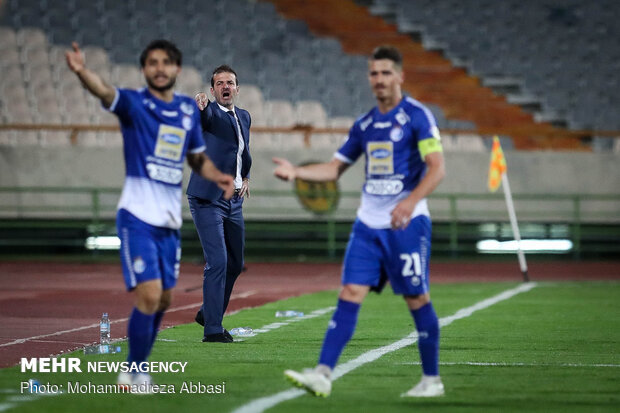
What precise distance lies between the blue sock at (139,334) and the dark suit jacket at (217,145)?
3.15 metres

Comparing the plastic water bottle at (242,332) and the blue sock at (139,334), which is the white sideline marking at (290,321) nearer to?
the plastic water bottle at (242,332)

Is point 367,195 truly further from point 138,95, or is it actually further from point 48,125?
point 48,125

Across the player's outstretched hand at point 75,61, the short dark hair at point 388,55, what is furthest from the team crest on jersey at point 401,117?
the player's outstretched hand at point 75,61

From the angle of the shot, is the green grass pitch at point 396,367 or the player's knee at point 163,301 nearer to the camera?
the green grass pitch at point 396,367

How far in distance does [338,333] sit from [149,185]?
1.46 meters

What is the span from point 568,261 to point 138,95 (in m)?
19.2

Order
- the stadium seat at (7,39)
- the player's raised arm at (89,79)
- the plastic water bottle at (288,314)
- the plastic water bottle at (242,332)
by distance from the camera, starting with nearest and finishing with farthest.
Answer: the player's raised arm at (89,79) → the plastic water bottle at (242,332) → the plastic water bottle at (288,314) → the stadium seat at (7,39)

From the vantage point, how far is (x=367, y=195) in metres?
6.67

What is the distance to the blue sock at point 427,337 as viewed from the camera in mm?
6566

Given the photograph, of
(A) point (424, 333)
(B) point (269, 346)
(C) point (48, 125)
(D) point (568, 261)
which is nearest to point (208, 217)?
(B) point (269, 346)

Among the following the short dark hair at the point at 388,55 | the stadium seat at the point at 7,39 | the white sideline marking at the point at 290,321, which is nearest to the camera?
the short dark hair at the point at 388,55

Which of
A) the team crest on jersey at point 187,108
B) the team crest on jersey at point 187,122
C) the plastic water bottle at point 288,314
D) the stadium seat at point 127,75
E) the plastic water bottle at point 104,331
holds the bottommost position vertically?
the plastic water bottle at point 288,314

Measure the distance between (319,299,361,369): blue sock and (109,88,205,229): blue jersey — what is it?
115 centimetres

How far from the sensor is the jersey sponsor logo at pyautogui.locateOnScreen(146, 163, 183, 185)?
649 centimetres
